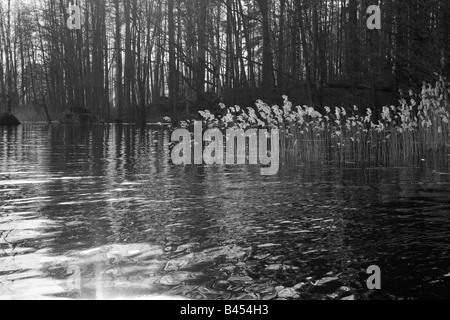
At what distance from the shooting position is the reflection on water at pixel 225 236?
3322 millimetres

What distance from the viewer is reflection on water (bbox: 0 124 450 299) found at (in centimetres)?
332

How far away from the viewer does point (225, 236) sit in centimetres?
461

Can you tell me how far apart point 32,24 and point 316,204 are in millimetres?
40948

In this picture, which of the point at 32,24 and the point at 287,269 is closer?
the point at 287,269

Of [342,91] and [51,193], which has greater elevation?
[342,91]

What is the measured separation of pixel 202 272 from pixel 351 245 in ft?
4.23

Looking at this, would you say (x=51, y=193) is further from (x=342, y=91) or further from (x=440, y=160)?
(x=342, y=91)

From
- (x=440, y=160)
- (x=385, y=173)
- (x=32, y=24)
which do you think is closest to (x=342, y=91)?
(x=440, y=160)

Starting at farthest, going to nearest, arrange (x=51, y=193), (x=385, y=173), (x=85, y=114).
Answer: (x=85, y=114) → (x=385, y=173) → (x=51, y=193)

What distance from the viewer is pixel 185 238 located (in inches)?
179

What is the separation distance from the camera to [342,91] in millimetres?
20297
